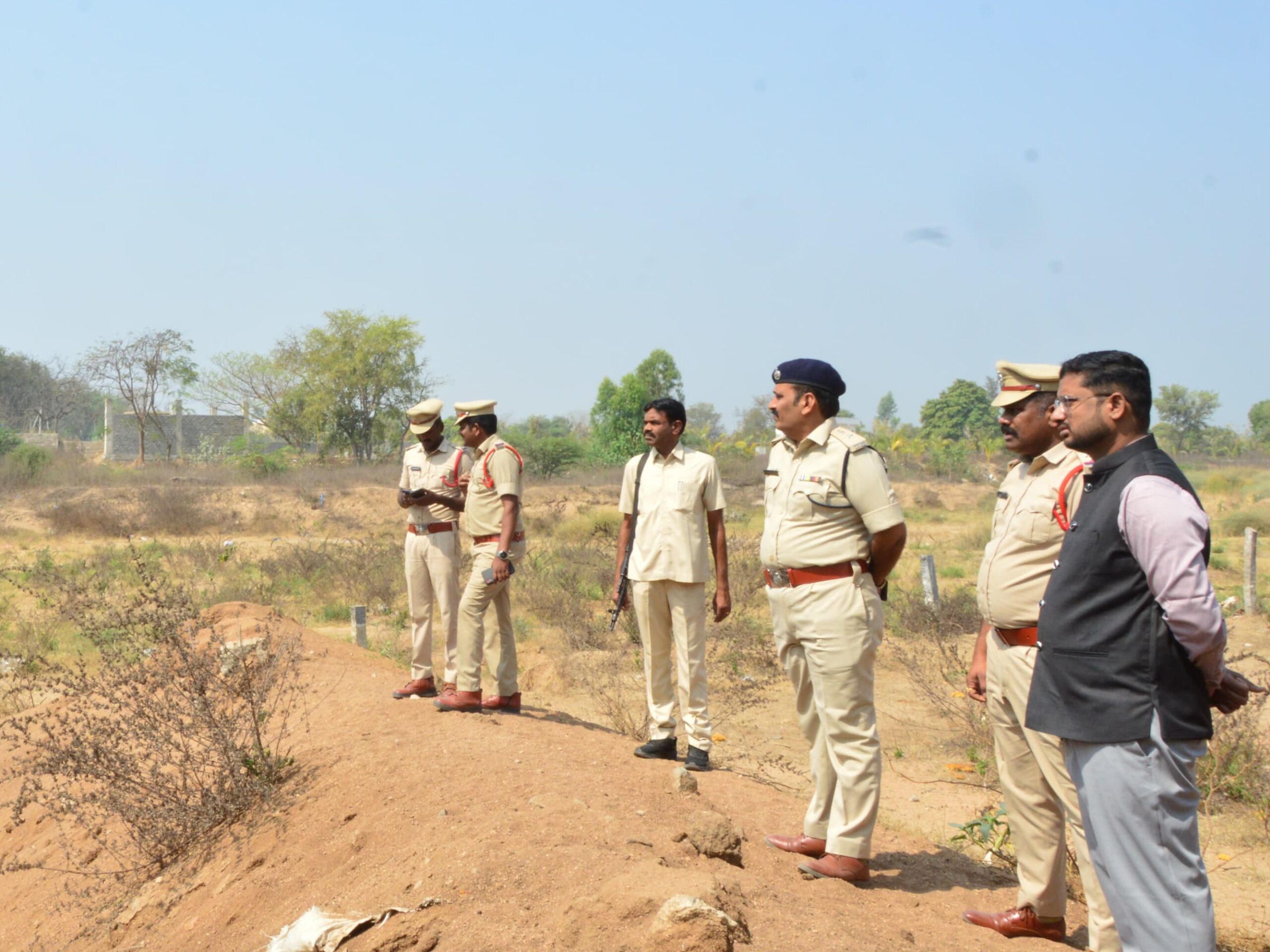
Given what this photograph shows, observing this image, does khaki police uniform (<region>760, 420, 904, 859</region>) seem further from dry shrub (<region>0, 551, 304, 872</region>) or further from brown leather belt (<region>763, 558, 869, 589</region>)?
dry shrub (<region>0, 551, 304, 872</region>)

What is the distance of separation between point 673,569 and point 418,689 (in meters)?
2.03

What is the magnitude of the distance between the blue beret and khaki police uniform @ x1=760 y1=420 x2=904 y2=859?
0.15 meters

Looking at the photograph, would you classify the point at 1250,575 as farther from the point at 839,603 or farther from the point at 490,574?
the point at 839,603

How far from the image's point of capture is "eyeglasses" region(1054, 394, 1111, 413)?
254 centimetres

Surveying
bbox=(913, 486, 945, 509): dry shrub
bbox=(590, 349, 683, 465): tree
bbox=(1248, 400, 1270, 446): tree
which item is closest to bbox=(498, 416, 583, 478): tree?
bbox=(590, 349, 683, 465): tree

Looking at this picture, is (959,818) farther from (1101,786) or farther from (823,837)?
(1101,786)

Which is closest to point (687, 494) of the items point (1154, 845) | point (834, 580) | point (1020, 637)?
point (834, 580)

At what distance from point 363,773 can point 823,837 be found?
82.3 inches

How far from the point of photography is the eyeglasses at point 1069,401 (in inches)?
100

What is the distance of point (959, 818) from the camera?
572cm

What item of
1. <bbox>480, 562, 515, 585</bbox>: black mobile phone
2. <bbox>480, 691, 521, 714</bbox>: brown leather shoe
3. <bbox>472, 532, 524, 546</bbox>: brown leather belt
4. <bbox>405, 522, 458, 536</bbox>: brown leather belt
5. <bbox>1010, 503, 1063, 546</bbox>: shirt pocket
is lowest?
<bbox>480, 691, 521, 714</bbox>: brown leather shoe

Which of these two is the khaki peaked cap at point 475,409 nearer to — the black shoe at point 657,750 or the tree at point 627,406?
the black shoe at point 657,750

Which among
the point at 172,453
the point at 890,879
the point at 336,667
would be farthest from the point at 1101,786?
the point at 172,453

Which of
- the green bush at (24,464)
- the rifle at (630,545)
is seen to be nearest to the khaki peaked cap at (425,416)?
the rifle at (630,545)
